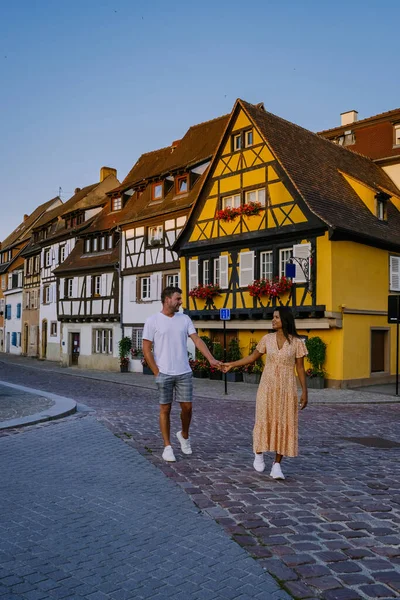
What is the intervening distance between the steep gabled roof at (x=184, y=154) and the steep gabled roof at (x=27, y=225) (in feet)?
64.3

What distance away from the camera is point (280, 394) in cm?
629

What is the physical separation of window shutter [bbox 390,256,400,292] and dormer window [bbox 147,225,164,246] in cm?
1021

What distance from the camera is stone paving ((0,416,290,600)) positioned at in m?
3.54

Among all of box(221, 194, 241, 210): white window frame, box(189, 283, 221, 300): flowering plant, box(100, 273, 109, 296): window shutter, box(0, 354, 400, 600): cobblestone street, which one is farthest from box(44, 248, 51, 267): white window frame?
box(0, 354, 400, 600): cobblestone street

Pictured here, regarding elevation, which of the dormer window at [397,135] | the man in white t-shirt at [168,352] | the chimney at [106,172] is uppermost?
the chimney at [106,172]

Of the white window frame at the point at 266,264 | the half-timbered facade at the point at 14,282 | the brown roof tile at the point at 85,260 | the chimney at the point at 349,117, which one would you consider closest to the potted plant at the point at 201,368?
the white window frame at the point at 266,264

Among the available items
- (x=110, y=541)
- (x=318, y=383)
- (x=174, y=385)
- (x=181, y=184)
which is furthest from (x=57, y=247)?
(x=110, y=541)

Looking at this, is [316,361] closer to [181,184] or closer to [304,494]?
[181,184]

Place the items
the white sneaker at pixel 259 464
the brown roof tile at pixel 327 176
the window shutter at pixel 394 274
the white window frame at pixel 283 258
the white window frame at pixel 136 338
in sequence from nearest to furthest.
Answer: the white sneaker at pixel 259 464 → the brown roof tile at pixel 327 176 → the white window frame at pixel 283 258 → the window shutter at pixel 394 274 → the white window frame at pixel 136 338

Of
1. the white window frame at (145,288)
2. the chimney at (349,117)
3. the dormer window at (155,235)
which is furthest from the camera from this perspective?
the chimney at (349,117)

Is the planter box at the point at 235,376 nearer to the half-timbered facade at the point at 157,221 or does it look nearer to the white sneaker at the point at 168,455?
the half-timbered facade at the point at 157,221

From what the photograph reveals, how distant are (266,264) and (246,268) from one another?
824 mm

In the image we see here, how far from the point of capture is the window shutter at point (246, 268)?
2281cm

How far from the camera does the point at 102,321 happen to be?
31.7 metres
